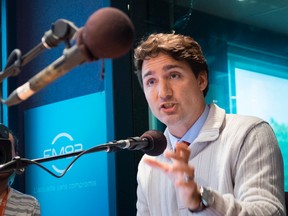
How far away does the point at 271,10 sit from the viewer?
302cm

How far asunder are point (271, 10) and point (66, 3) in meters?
1.46

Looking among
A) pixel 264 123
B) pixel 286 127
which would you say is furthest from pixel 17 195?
pixel 286 127

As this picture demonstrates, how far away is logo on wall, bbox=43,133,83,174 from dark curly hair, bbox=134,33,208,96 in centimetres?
136

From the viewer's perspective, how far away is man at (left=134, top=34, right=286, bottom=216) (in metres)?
1.79

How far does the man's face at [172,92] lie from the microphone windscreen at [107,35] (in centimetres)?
112

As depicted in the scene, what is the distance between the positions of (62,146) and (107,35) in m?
2.74

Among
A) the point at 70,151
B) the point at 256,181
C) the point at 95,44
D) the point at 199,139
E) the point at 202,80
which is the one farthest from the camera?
the point at 70,151

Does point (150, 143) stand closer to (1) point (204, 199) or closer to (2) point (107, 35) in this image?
(1) point (204, 199)

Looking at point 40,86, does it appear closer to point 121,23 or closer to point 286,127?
point 121,23

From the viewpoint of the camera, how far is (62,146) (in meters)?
3.59

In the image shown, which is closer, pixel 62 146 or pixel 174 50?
pixel 174 50

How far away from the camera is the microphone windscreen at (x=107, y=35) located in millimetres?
913

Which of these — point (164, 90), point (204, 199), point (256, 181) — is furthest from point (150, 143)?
point (164, 90)

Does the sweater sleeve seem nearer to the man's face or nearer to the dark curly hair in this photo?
the man's face
